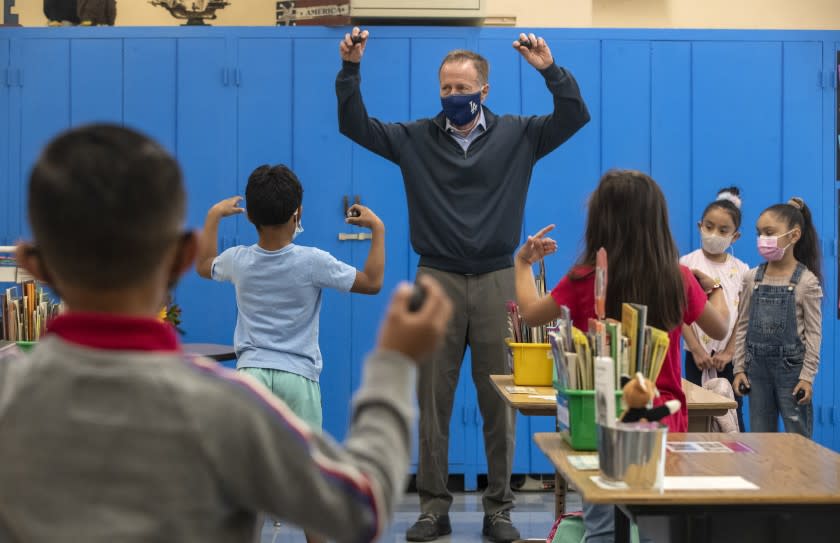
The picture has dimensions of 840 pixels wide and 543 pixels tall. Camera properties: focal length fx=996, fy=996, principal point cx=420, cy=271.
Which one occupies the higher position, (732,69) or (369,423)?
(732,69)

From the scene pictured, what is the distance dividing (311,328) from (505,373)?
1.03 metres

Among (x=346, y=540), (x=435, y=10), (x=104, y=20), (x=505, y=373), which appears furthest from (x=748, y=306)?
(x=346, y=540)

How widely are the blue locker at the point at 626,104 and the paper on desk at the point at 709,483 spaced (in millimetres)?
3318

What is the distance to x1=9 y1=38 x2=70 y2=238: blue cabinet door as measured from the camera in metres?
4.92

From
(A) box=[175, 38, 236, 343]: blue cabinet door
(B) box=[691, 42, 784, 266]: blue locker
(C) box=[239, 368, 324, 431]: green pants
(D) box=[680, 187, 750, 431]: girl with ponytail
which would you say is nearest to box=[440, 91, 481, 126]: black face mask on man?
(C) box=[239, 368, 324, 431]: green pants

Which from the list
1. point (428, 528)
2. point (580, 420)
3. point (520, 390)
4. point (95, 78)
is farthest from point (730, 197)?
point (95, 78)

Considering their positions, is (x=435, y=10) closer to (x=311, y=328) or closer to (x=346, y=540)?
(x=311, y=328)

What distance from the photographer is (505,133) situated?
376cm

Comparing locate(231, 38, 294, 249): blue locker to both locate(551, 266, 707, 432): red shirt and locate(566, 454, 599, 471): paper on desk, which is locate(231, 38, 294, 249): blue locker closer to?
locate(551, 266, 707, 432): red shirt

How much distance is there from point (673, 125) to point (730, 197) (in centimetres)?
45

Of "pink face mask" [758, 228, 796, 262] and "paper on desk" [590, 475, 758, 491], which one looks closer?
"paper on desk" [590, 475, 758, 491]

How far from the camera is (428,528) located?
374 centimetres

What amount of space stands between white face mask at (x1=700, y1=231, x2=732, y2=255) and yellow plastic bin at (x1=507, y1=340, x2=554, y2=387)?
195 cm

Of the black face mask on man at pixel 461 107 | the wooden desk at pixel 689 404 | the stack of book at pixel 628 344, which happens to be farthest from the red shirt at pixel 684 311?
the black face mask on man at pixel 461 107
